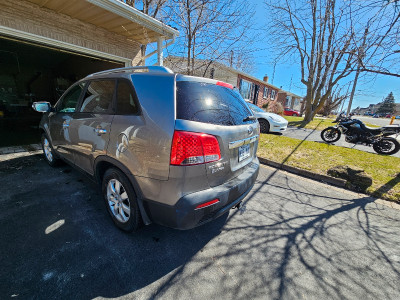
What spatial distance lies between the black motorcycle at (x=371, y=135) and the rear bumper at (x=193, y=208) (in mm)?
7462

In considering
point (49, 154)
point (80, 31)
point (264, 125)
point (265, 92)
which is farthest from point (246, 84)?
point (49, 154)

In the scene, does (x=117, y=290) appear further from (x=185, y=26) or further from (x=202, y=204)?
(x=185, y=26)

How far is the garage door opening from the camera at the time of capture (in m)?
8.46

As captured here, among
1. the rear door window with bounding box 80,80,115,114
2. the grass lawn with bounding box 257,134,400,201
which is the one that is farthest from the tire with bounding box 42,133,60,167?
the grass lawn with bounding box 257,134,400,201

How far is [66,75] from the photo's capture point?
37.1 feet

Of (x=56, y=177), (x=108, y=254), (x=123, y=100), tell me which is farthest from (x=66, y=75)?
(x=108, y=254)

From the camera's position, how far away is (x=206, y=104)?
1.81 meters

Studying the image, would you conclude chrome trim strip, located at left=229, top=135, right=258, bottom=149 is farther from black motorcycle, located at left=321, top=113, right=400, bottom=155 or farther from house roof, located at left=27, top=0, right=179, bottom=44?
black motorcycle, located at left=321, top=113, right=400, bottom=155

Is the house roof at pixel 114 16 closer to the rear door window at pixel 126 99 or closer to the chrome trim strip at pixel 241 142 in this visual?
the rear door window at pixel 126 99

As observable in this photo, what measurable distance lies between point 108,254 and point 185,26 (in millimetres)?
7464

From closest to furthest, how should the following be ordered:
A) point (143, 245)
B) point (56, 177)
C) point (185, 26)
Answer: point (143, 245) < point (56, 177) < point (185, 26)

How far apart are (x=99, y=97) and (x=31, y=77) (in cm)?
1459

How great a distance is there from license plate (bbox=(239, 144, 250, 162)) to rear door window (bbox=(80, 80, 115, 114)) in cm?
160

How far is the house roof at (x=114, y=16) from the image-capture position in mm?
4492
